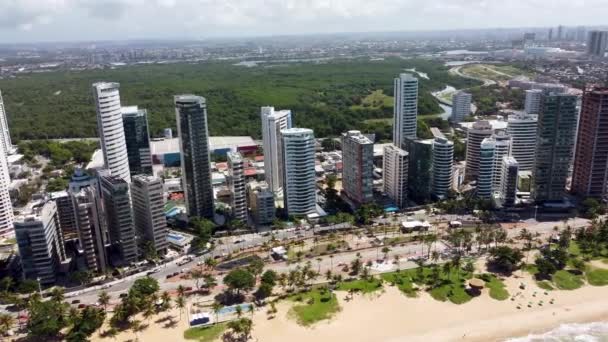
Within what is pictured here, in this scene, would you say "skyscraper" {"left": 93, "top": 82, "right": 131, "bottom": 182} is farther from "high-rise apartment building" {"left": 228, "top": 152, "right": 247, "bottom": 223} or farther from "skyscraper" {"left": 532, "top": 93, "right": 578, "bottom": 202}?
"skyscraper" {"left": 532, "top": 93, "right": 578, "bottom": 202}

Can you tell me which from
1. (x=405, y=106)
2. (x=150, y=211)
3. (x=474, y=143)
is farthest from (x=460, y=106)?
(x=150, y=211)

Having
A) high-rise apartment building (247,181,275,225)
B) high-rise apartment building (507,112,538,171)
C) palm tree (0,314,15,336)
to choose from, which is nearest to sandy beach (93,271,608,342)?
palm tree (0,314,15,336)

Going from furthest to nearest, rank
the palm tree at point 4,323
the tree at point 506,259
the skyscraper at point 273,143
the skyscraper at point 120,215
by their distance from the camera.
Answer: the skyscraper at point 273,143
the skyscraper at point 120,215
the tree at point 506,259
the palm tree at point 4,323

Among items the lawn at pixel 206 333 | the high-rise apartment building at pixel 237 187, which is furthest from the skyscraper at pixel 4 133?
the lawn at pixel 206 333

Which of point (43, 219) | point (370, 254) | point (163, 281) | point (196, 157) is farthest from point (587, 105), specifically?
point (43, 219)

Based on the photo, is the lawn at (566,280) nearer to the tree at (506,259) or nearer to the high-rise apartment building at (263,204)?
the tree at (506,259)

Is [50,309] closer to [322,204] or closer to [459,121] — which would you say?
[322,204]

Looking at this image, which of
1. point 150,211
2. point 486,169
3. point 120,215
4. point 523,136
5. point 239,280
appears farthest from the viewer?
point 523,136

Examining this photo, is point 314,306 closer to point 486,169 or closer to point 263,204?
point 263,204

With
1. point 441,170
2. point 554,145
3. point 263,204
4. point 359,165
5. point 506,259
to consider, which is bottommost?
point 506,259
